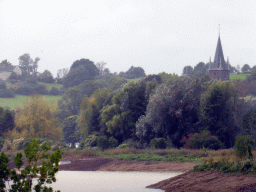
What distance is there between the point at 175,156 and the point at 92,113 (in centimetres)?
2199

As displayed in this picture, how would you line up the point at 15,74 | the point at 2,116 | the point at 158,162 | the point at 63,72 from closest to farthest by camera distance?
the point at 158,162, the point at 2,116, the point at 15,74, the point at 63,72

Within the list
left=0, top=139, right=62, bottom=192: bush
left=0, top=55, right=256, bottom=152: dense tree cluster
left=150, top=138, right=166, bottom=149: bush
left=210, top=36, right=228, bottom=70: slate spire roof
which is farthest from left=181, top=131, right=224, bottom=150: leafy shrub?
left=210, top=36, right=228, bottom=70: slate spire roof

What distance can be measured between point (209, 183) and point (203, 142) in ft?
56.6

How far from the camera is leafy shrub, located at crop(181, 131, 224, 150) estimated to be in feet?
112

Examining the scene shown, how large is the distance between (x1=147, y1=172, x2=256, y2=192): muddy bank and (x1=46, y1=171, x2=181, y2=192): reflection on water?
4.53 ft

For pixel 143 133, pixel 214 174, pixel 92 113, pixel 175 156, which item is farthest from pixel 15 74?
pixel 214 174

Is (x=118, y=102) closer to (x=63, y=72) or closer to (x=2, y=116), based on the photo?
(x=2, y=116)

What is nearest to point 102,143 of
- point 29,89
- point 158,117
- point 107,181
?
point 158,117

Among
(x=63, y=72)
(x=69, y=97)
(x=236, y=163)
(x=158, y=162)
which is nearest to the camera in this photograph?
(x=236, y=163)

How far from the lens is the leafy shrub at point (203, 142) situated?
34000mm

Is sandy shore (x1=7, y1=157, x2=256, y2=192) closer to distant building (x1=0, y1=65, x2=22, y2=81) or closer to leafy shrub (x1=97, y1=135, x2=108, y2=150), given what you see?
leafy shrub (x1=97, y1=135, x2=108, y2=150)

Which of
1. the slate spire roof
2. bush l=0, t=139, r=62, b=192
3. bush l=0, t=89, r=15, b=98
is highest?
the slate spire roof

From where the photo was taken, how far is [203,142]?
34188 mm

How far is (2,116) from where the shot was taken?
52.5 metres
